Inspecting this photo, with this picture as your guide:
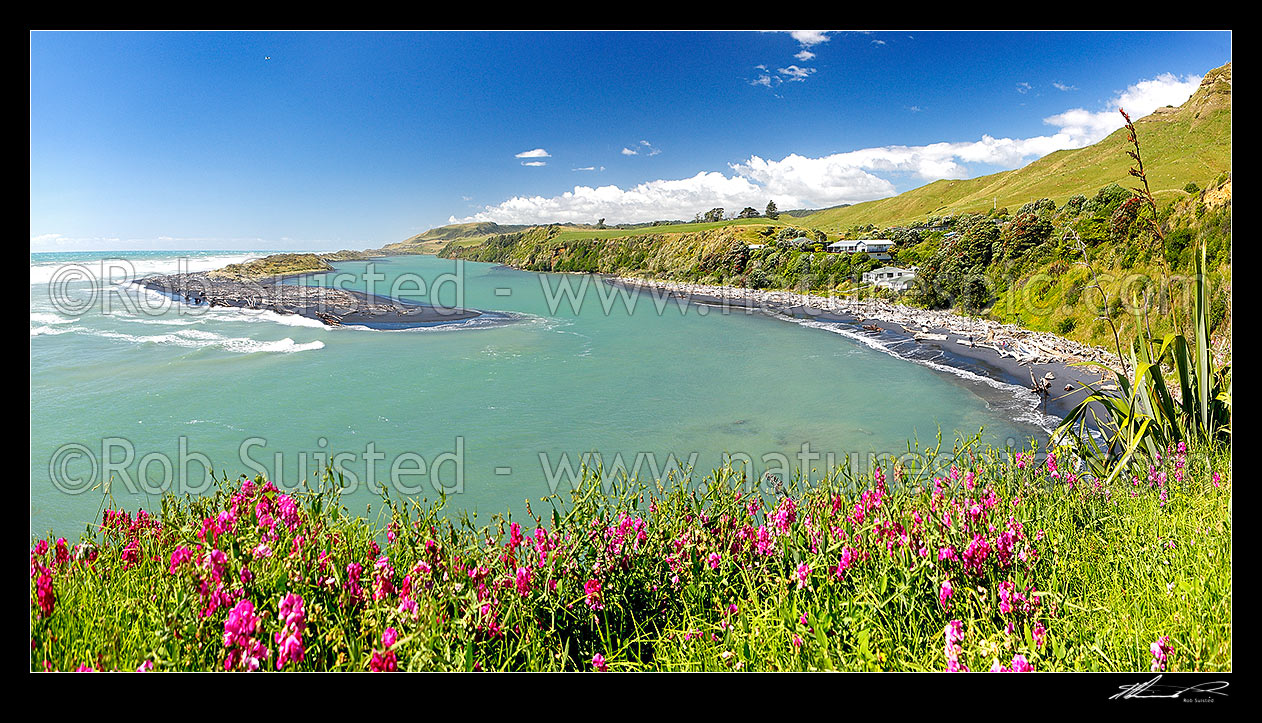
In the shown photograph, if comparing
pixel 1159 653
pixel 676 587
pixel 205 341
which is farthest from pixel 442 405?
pixel 1159 653

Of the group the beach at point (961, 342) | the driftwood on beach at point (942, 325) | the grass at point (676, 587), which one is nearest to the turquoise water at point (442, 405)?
the beach at point (961, 342)

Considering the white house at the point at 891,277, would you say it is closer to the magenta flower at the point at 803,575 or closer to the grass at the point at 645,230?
the magenta flower at the point at 803,575

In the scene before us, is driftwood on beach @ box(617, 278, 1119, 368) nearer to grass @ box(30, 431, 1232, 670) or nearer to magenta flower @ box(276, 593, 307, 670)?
grass @ box(30, 431, 1232, 670)
